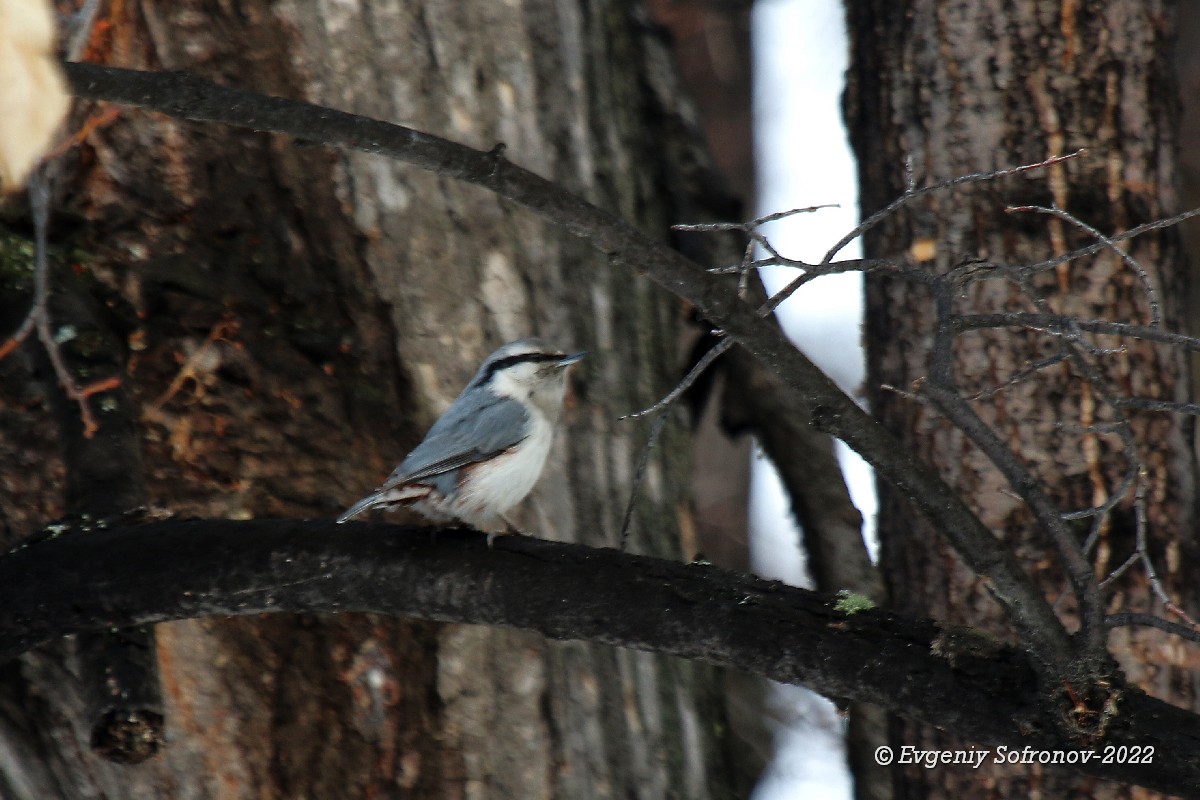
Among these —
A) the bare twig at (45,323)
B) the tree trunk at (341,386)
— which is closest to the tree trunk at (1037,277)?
the tree trunk at (341,386)

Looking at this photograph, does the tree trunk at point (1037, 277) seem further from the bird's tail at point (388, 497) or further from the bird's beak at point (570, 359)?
the bird's tail at point (388, 497)

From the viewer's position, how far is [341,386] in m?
2.68

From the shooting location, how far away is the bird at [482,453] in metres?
2.54

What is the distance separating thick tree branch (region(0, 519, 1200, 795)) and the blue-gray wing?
339 millimetres

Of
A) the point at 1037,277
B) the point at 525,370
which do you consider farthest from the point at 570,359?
the point at 1037,277

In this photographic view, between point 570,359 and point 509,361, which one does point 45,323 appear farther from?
point 570,359

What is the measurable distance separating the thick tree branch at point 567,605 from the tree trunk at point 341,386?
1.43 feet

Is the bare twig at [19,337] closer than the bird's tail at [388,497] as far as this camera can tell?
Yes

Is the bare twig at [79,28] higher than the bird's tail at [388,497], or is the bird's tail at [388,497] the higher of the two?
the bare twig at [79,28]

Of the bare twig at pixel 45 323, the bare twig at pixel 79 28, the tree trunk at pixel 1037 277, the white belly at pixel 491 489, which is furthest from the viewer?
the tree trunk at pixel 1037 277

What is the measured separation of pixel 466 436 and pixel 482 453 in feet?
0.17

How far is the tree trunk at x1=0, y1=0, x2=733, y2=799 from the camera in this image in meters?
2.52

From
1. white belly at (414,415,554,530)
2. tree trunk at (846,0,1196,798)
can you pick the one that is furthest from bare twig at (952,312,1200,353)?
white belly at (414,415,554,530)

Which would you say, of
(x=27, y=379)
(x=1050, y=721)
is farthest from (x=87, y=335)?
(x=1050, y=721)
